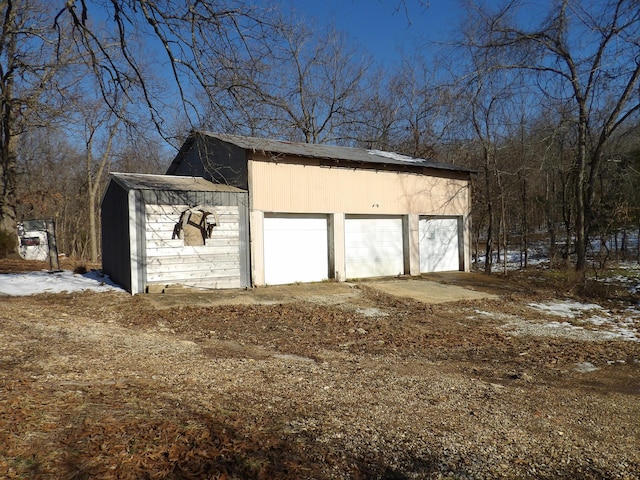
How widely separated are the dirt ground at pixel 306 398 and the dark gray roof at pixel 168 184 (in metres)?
3.66

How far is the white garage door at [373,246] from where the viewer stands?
14.5m

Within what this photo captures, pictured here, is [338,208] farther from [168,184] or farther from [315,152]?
[168,184]

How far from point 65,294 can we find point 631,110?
1602 centimetres

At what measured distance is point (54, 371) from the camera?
4465 millimetres

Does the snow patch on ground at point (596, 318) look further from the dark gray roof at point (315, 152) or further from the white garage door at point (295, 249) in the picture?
the dark gray roof at point (315, 152)

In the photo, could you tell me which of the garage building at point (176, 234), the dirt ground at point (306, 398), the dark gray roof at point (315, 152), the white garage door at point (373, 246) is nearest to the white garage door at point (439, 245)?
the white garage door at point (373, 246)

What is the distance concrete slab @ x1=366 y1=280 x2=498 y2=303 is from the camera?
1161cm

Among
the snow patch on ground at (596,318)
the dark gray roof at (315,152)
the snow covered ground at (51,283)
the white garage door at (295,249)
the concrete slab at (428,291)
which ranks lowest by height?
the snow patch on ground at (596,318)

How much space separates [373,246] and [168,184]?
22.3 feet

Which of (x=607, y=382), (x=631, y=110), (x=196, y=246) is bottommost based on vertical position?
(x=607, y=382)

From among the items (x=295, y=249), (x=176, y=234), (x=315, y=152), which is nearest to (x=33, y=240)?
(x=176, y=234)

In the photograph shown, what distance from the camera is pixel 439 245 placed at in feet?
54.4

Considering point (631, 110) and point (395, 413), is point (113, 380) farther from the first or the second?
point (631, 110)

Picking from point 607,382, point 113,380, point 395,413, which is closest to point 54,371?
point 113,380
